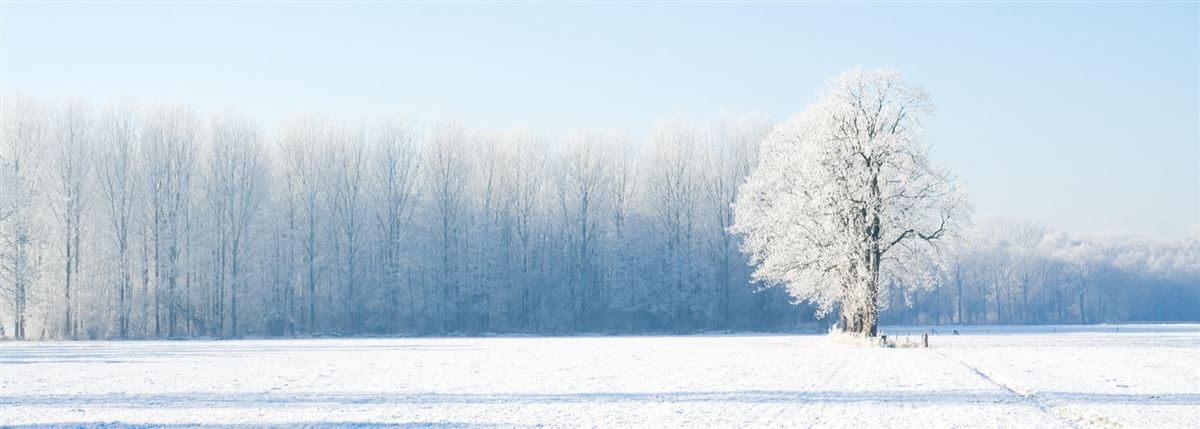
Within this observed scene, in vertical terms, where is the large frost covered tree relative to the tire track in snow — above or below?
above

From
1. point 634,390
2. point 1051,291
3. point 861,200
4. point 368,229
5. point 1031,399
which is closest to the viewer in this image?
point 1031,399

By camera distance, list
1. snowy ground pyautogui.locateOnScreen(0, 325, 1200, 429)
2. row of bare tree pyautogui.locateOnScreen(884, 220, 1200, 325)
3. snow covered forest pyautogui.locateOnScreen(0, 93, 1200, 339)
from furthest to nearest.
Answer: row of bare tree pyautogui.locateOnScreen(884, 220, 1200, 325), snow covered forest pyautogui.locateOnScreen(0, 93, 1200, 339), snowy ground pyautogui.locateOnScreen(0, 325, 1200, 429)

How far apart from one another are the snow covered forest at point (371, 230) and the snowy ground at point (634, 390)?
3348 centimetres

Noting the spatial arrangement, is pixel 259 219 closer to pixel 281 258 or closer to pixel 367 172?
pixel 281 258

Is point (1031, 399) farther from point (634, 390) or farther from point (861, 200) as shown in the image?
point (861, 200)

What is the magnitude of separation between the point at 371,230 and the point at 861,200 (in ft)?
149

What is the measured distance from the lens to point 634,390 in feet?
82.5

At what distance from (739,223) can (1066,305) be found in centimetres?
9446

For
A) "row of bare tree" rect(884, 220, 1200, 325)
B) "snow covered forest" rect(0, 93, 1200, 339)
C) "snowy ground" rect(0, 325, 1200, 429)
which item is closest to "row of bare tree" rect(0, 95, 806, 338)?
"snow covered forest" rect(0, 93, 1200, 339)

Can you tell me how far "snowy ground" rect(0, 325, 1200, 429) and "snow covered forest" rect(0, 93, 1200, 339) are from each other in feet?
110

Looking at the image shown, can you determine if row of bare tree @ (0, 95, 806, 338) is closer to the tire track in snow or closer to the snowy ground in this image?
the snowy ground

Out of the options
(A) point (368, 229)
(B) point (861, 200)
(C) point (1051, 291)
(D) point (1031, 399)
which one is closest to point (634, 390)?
(D) point (1031, 399)

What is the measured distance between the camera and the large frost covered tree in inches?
1751

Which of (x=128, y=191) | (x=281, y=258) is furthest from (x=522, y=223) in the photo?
(x=128, y=191)
